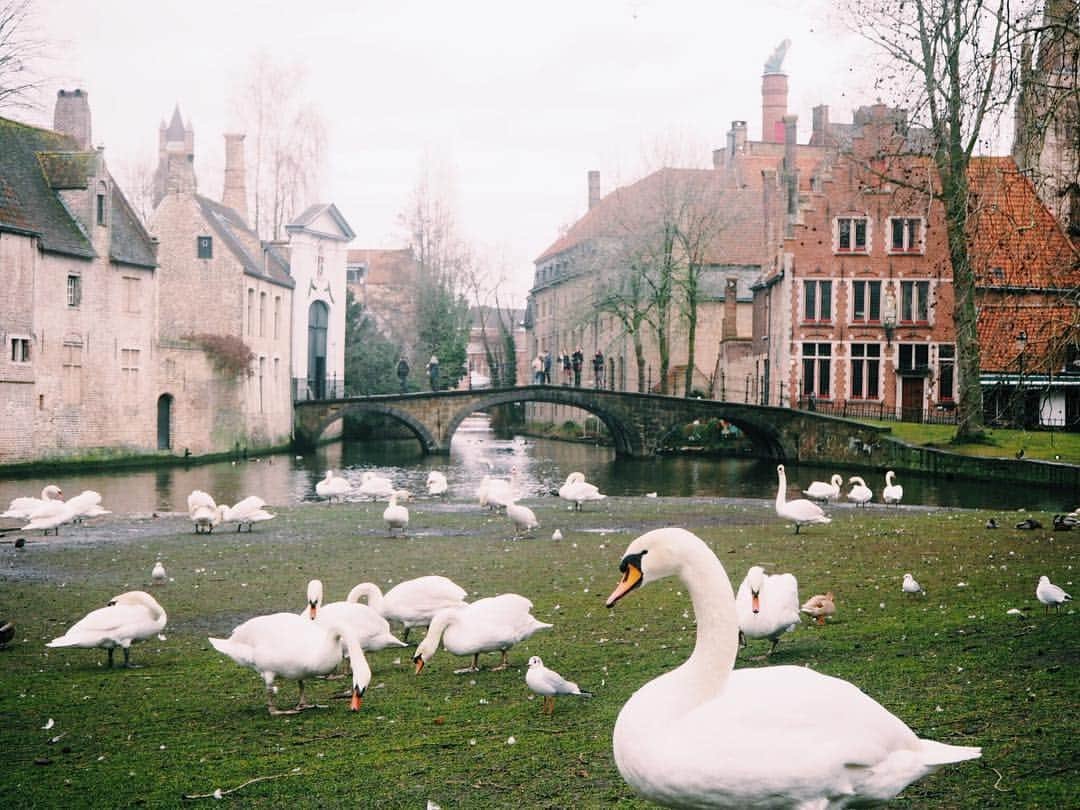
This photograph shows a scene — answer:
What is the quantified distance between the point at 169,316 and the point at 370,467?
44.8 feet

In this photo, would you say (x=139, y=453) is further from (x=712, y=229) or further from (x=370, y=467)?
(x=712, y=229)

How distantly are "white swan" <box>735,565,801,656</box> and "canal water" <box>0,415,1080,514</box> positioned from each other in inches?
764

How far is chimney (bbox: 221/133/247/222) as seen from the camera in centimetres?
6444

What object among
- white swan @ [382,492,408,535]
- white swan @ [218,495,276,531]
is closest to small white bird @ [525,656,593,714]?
white swan @ [382,492,408,535]

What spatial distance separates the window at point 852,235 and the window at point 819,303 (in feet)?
5.52

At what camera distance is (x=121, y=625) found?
9422 millimetres

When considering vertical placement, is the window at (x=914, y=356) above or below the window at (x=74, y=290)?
below

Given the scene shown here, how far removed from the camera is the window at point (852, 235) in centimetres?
5122

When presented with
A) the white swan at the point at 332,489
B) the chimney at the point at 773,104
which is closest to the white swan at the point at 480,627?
the white swan at the point at 332,489

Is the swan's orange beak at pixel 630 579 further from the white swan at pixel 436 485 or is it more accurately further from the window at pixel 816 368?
the window at pixel 816 368

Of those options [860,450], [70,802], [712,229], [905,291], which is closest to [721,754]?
[70,802]

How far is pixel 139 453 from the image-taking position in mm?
45500

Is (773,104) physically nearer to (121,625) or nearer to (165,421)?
(165,421)

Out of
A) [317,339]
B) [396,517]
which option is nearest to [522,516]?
[396,517]
